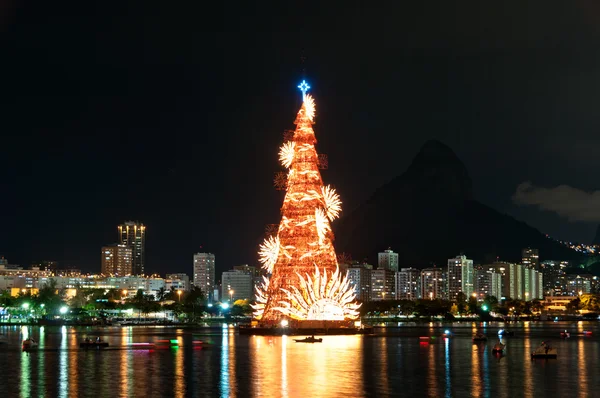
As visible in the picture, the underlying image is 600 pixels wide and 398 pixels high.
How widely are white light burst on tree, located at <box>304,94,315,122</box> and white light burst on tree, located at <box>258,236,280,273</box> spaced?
14.2 m

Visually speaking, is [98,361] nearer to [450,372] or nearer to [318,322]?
[450,372]

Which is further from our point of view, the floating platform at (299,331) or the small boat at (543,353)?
the floating platform at (299,331)

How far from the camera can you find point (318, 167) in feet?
307

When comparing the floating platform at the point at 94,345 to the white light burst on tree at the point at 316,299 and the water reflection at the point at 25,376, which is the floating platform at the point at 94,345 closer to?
the water reflection at the point at 25,376

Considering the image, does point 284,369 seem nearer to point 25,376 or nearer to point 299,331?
point 25,376

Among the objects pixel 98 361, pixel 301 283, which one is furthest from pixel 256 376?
pixel 301 283

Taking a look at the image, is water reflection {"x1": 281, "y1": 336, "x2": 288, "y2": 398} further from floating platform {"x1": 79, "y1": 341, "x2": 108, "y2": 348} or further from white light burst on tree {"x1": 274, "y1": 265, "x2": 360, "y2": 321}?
floating platform {"x1": 79, "y1": 341, "x2": 108, "y2": 348}

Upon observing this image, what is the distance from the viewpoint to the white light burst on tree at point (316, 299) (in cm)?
8712

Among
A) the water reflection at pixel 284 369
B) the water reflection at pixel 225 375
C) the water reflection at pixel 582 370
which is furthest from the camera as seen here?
the water reflection at pixel 582 370

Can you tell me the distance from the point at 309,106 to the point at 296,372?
4941 centimetres

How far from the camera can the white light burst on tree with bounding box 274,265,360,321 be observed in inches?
3430

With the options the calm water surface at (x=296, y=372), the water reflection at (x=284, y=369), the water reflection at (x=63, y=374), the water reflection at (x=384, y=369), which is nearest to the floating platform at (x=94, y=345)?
the calm water surface at (x=296, y=372)

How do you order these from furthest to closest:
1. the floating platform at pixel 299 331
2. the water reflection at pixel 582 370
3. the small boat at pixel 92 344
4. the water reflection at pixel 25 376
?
the floating platform at pixel 299 331 → the small boat at pixel 92 344 → the water reflection at pixel 582 370 → the water reflection at pixel 25 376

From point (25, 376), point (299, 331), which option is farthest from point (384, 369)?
point (299, 331)
